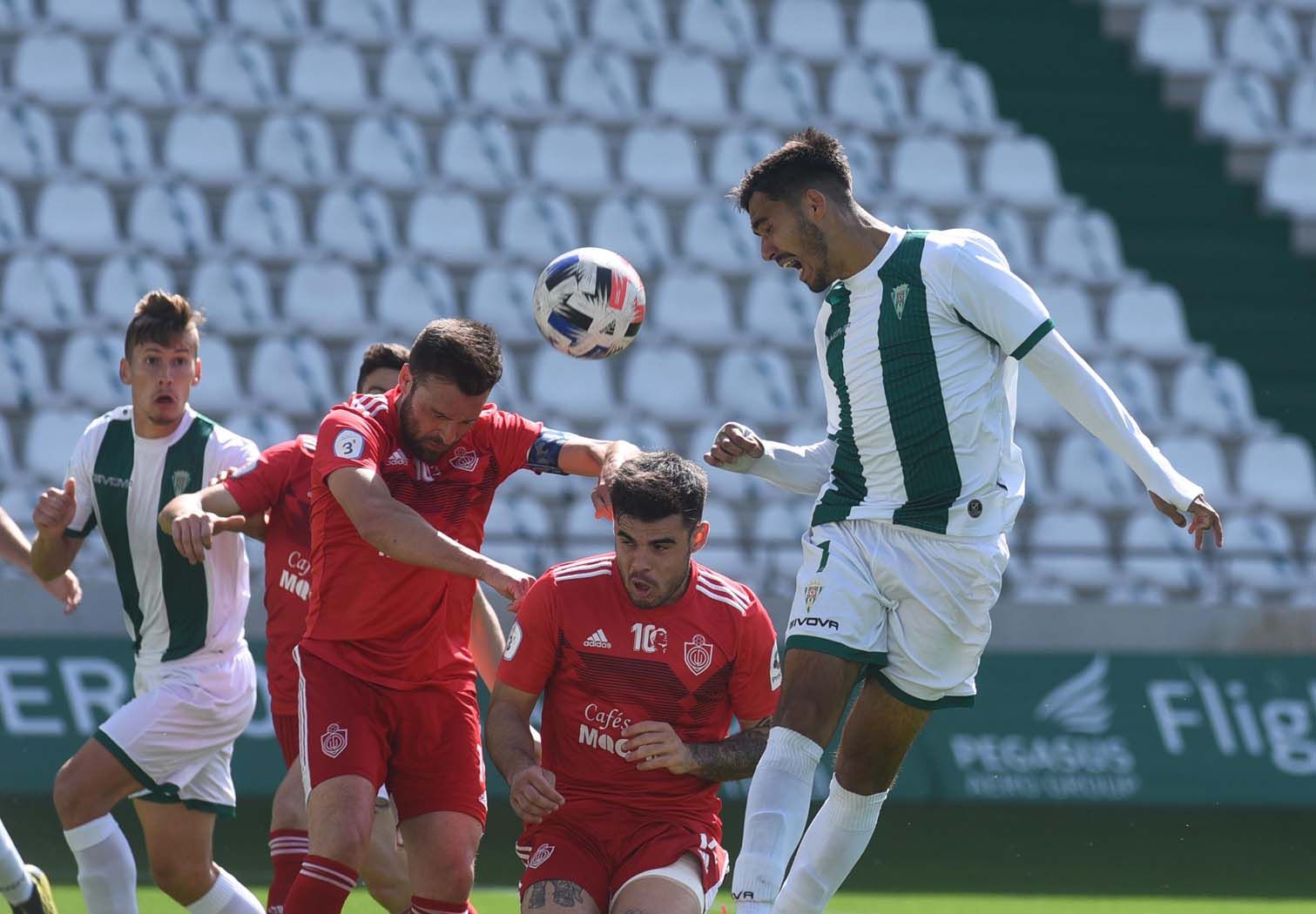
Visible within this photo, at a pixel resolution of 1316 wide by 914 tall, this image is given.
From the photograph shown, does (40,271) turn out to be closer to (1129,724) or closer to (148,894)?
(148,894)

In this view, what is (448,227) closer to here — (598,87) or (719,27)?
(598,87)

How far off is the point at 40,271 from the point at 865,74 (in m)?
7.26

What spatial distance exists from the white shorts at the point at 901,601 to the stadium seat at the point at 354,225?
8.84 metres

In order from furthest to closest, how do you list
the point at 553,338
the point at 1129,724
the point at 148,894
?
the point at 1129,724 < the point at 148,894 < the point at 553,338

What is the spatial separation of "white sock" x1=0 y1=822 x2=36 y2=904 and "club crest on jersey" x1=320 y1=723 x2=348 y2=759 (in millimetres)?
1669

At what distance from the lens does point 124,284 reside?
12586 mm

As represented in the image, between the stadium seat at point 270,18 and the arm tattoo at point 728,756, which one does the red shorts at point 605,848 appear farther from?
the stadium seat at point 270,18

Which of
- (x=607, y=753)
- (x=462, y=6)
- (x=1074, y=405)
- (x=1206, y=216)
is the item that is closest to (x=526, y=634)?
(x=607, y=753)

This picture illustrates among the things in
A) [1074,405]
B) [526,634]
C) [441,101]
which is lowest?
[526,634]

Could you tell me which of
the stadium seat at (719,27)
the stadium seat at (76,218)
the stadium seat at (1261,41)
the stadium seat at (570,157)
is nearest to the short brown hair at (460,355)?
the stadium seat at (76,218)

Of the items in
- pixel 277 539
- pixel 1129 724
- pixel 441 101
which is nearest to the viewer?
pixel 277 539

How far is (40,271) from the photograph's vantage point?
41.1ft

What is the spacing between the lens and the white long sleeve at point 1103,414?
476 centimetres

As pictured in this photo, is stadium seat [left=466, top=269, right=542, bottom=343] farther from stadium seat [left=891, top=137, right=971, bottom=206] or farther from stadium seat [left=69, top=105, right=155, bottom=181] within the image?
stadium seat [left=891, top=137, right=971, bottom=206]
